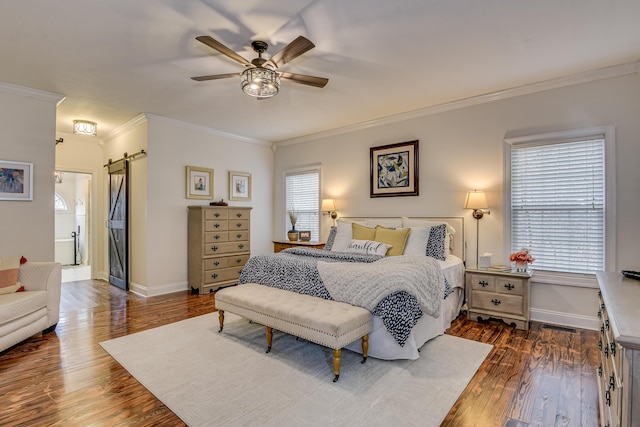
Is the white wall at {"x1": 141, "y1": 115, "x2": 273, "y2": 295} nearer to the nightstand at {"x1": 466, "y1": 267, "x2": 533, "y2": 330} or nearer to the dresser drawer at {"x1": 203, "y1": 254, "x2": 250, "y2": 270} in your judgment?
the dresser drawer at {"x1": 203, "y1": 254, "x2": 250, "y2": 270}

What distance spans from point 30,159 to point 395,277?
14.5 feet

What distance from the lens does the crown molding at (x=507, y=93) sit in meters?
3.32

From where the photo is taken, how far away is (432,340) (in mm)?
3162

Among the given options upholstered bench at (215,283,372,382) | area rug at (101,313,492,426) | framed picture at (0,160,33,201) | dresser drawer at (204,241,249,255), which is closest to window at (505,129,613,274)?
area rug at (101,313,492,426)

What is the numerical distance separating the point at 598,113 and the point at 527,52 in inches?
46.6

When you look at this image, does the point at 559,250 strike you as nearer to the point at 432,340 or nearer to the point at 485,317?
the point at 485,317

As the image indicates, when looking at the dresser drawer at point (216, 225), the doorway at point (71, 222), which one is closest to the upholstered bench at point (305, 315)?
the dresser drawer at point (216, 225)

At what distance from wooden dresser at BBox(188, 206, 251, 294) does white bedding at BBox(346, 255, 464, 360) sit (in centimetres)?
301

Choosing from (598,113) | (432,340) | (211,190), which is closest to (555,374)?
(432,340)

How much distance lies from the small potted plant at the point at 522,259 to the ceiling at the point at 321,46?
1931 mm

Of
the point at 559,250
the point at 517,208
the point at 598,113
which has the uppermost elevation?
the point at 598,113

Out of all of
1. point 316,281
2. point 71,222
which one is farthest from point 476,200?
point 71,222

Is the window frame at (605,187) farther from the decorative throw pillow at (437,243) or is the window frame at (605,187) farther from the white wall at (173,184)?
the white wall at (173,184)

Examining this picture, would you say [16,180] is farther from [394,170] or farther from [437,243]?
[437,243]
